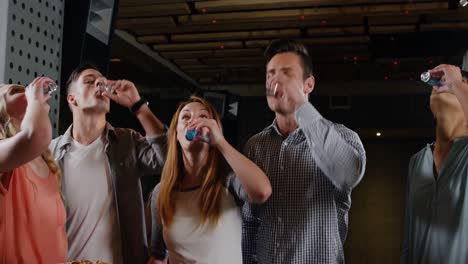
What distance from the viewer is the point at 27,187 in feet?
4.32

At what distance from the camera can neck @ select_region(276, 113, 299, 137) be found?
174cm

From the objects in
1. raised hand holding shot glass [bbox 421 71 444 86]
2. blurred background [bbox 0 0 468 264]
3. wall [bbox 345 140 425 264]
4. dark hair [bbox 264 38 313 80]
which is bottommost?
wall [bbox 345 140 425 264]

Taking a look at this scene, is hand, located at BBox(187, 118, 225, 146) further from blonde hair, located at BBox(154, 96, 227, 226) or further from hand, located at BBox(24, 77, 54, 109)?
hand, located at BBox(24, 77, 54, 109)

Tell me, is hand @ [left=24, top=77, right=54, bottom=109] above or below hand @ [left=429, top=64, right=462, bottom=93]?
below

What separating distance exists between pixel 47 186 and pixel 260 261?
2.29 feet

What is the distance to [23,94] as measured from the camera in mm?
1336

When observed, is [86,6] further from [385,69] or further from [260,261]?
[385,69]

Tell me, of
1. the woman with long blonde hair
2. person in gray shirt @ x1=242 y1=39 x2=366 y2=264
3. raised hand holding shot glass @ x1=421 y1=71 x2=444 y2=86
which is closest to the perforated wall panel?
the woman with long blonde hair

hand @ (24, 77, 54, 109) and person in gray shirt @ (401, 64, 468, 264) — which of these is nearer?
hand @ (24, 77, 54, 109)

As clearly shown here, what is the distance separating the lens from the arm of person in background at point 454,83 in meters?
1.62

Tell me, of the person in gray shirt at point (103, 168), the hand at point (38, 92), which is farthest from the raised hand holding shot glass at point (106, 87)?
the hand at point (38, 92)

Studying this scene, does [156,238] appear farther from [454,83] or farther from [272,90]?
[454,83]

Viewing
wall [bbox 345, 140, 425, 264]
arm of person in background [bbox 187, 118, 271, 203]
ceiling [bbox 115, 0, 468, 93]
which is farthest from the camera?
wall [bbox 345, 140, 425, 264]

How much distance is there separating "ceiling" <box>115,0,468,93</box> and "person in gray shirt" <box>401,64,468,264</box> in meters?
2.82
